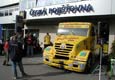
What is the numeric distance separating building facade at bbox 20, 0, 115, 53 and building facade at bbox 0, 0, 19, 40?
8.78 meters

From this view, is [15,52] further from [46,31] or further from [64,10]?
[46,31]

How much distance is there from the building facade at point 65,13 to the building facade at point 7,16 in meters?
8.78

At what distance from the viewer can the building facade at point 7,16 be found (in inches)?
1660

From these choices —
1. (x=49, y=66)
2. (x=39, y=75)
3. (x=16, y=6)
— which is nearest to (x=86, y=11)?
(x=49, y=66)

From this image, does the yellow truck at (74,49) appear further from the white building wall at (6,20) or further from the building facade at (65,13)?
the white building wall at (6,20)

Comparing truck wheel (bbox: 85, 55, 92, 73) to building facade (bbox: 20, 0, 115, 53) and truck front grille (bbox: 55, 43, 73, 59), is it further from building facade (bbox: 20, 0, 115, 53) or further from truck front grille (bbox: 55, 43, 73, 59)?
building facade (bbox: 20, 0, 115, 53)

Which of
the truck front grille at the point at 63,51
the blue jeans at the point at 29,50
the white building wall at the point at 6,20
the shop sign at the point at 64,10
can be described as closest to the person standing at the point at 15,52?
the truck front grille at the point at 63,51

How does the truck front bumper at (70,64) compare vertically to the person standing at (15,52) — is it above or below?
below

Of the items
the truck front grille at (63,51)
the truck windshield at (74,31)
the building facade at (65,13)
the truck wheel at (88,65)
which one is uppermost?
the building facade at (65,13)

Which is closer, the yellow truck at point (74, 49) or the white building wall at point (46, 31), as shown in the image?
the yellow truck at point (74, 49)

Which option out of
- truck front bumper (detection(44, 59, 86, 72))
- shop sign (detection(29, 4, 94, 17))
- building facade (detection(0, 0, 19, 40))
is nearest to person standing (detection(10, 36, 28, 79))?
truck front bumper (detection(44, 59, 86, 72))

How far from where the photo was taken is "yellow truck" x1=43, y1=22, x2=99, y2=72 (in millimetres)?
16359

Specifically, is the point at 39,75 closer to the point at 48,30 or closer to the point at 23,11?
the point at 48,30

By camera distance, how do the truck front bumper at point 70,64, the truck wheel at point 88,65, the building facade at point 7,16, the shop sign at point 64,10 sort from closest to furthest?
the truck front bumper at point 70,64, the truck wheel at point 88,65, the shop sign at point 64,10, the building facade at point 7,16
